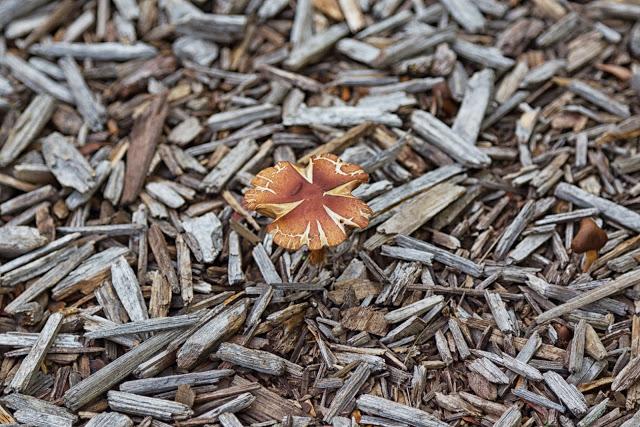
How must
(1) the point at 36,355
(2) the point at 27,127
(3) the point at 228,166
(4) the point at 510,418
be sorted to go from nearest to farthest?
1. (4) the point at 510,418
2. (1) the point at 36,355
3. (3) the point at 228,166
4. (2) the point at 27,127

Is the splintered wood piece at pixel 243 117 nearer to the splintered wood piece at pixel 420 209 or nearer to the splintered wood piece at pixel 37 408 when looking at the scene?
the splintered wood piece at pixel 420 209

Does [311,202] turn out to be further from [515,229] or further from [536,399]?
[536,399]

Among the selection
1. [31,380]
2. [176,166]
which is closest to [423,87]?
[176,166]

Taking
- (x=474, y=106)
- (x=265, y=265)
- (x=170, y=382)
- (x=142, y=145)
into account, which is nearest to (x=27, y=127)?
(x=142, y=145)

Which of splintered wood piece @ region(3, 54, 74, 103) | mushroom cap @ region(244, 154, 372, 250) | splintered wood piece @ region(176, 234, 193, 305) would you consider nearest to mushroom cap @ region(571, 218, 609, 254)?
mushroom cap @ region(244, 154, 372, 250)

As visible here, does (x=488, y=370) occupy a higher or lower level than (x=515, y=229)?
lower

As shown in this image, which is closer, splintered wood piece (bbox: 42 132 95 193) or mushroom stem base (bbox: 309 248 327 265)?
mushroom stem base (bbox: 309 248 327 265)

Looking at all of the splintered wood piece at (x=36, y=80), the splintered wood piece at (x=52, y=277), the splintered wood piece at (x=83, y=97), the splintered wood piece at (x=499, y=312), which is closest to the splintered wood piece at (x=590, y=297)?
the splintered wood piece at (x=499, y=312)

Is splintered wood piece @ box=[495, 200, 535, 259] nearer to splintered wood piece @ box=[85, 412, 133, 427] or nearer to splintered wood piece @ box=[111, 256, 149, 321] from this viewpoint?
splintered wood piece @ box=[111, 256, 149, 321]
